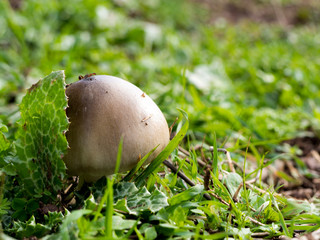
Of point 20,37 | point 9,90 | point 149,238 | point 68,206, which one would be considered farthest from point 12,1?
point 149,238

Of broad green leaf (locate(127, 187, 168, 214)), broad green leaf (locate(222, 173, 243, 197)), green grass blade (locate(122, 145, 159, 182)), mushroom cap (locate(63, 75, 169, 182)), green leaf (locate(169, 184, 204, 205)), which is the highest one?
mushroom cap (locate(63, 75, 169, 182))

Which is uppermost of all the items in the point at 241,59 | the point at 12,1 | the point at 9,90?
the point at 12,1

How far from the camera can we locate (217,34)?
20.7 feet

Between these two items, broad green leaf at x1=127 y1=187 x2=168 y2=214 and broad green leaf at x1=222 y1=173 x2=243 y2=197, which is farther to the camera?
broad green leaf at x1=222 y1=173 x2=243 y2=197

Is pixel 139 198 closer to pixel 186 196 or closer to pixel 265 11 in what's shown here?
pixel 186 196

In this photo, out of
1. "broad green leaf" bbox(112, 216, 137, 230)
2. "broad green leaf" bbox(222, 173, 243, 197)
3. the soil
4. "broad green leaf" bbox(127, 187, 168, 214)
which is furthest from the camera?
the soil

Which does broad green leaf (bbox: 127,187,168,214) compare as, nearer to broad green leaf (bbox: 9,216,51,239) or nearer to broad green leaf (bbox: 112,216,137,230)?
broad green leaf (bbox: 112,216,137,230)

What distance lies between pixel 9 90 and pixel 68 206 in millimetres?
1896

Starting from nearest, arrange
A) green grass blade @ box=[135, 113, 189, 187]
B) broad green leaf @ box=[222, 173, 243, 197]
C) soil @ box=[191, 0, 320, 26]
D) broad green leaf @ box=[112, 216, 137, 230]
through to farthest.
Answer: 1. broad green leaf @ box=[112, 216, 137, 230]
2. green grass blade @ box=[135, 113, 189, 187]
3. broad green leaf @ box=[222, 173, 243, 197]
4. soil @ box=[191, 0, 320, 26]

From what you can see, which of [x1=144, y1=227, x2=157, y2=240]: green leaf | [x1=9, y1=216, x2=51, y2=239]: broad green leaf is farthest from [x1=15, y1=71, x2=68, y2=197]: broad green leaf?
[x1=144, y1=227, x2=157, y2=240]: green leaf

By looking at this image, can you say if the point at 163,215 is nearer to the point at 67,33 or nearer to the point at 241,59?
the point at 67,33

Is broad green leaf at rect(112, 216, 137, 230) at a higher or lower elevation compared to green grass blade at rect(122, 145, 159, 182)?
lower

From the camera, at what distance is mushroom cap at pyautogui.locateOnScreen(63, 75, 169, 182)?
1.34m

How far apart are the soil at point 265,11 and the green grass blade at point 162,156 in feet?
Answer: 19.9
